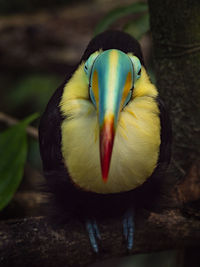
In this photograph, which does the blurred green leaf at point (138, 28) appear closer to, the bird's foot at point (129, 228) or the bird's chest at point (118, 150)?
the bird's chest at point (118, 150)

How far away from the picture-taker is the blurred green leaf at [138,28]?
7.27ft

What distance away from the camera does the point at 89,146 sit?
1.59 metres

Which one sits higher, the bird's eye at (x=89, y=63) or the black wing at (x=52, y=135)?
the bird's eye at (x=89, y=63)

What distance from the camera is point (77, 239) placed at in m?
1.75

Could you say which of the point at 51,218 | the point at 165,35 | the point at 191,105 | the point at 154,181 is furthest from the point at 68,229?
the point at 165,35

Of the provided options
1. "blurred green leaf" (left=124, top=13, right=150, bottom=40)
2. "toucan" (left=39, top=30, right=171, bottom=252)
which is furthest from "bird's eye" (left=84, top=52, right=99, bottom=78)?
"blurred green leaf" (left=124, top=13, right=150, bottom=40)

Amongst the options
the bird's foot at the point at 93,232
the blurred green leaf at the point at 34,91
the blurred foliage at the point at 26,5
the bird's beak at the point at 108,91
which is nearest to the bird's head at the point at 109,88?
the bird's beak at the point at 108,91

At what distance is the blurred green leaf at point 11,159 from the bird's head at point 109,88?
2.26 ft

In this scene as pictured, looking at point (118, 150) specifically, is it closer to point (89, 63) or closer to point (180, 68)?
point (89, 63)

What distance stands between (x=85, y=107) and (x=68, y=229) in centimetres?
45

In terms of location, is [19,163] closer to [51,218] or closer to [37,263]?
[51,218]

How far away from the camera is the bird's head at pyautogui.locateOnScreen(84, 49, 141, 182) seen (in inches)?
52.7

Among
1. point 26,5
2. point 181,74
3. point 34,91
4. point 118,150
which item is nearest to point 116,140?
point 118,150

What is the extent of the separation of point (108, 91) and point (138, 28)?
911 millimetres
